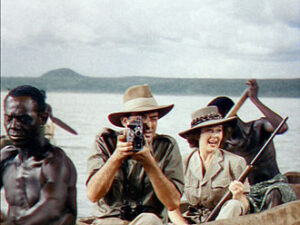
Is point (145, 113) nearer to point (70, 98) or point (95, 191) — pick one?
point (95, 191)

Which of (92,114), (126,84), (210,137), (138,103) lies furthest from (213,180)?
(92,114)

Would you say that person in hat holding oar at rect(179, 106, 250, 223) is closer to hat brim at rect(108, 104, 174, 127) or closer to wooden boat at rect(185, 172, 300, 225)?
wooden boat at rect(185, 172, 300, 225)

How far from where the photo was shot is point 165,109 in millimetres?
2432

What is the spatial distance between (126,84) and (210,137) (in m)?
0.77

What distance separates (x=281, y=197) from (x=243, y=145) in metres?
0.36

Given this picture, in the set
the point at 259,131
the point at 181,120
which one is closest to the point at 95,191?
the point at 181,120

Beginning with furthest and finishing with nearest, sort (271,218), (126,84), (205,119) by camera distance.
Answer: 1. (126,84)
2. (205,119)
3. (271,218)

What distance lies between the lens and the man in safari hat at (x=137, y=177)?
2.19 m

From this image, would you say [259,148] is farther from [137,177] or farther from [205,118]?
[137,177]

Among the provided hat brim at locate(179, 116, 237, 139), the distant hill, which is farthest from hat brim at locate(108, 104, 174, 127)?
the distant hill

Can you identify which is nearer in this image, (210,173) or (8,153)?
(8,153)

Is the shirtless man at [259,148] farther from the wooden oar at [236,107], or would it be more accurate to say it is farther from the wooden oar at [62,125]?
the wooden oar at [62,125]

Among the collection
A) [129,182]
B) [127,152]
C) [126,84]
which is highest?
[126,84]

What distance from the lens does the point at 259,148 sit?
3203mm
